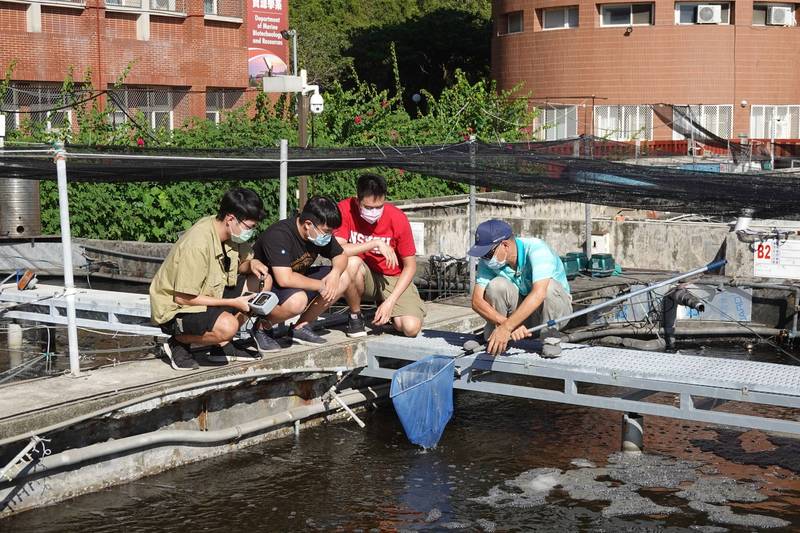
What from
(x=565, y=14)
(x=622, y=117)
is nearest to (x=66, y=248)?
(x=622, y=117)

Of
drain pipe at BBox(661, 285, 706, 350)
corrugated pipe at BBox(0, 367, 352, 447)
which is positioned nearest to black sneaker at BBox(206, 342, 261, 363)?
corrugated pipe at BBox(0, 367, 352, 447)

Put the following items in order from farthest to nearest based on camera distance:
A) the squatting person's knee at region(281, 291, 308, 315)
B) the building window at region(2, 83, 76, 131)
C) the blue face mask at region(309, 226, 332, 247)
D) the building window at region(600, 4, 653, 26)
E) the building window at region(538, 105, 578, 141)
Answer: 1. the building window at region(600, 4, 653, 26)
2. the building window at region(538, 105, 578, 141)
3. the building window at region(2, 83, 76, 131)
4. the squatting person's knee at region(281, 291, 308, 315)
5. the blue face mask at region(309, 226, 332, 247)

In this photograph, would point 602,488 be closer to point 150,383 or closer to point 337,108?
point 150,383

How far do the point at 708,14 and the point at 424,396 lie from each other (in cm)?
3410

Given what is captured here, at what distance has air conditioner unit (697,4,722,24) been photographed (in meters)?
39.8

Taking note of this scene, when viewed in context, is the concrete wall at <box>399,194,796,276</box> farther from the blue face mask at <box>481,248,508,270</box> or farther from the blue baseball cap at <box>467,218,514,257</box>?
the blue baseball cap at <box>467,218,514,257</box>

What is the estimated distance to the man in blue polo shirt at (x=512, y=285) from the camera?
8430mm

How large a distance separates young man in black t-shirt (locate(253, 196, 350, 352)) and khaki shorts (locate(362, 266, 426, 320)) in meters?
0.45

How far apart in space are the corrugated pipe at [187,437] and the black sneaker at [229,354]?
1.61 ft

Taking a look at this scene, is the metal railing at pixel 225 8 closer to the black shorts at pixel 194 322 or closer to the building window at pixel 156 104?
the building window at pixel 156 104

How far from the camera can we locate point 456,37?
54.1 metres

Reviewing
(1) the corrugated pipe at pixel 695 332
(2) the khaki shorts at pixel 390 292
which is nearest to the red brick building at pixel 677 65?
(1) the corrugated pipe at pixel 695 332

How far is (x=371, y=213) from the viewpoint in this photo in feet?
31.3

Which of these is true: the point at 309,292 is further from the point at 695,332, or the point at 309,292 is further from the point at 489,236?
the point at 695,332
